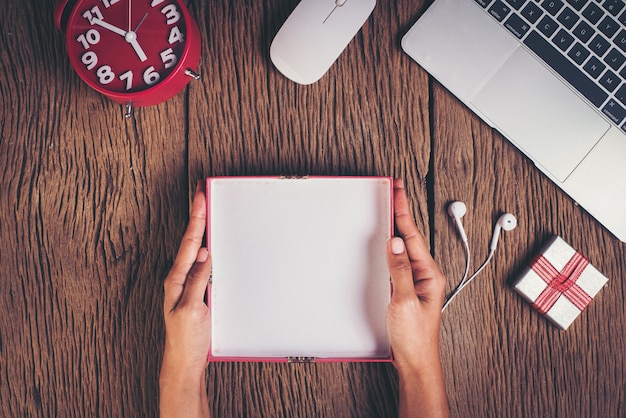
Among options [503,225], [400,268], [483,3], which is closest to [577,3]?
[483,3]

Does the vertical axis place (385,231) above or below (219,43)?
below

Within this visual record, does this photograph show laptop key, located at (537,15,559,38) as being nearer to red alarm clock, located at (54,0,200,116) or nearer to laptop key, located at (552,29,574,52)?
laptop key, located at (552,29,574,52)

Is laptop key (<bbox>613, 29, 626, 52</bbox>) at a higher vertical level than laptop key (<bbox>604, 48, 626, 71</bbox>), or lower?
higher

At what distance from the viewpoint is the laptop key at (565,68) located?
63 cm

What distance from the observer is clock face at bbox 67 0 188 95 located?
58 centimetres

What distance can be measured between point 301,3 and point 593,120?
420 millimetres

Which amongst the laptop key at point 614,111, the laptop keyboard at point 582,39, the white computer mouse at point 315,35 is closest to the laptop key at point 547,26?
the laptop keyboard at point 582,39

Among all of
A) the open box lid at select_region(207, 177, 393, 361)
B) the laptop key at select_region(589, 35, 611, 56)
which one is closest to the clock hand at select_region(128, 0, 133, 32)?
the open box lid at select_region(207, 177, 393, 361)

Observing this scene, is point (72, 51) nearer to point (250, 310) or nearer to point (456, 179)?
point (250, 310)

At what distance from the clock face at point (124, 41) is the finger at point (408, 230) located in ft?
1.09

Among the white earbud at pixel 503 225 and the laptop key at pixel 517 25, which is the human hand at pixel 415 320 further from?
the laptop key at pixel 517 25

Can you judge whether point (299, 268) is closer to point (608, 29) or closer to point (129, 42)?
point (129, 42)

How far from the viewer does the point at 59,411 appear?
25.6 inches

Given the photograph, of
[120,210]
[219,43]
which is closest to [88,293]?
[120,210]
